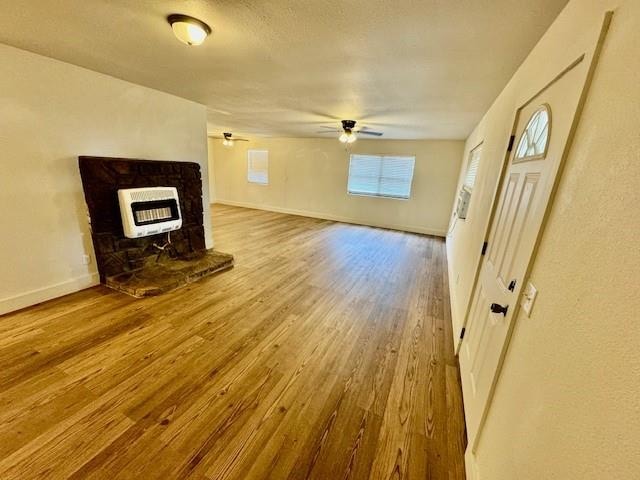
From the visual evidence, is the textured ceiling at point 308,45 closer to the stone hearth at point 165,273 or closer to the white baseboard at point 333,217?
the stone hearth at point 165,273

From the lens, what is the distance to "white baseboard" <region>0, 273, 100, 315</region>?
8.01 feet

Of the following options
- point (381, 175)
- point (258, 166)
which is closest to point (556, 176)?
point (381, 175)

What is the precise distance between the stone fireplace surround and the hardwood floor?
24cm

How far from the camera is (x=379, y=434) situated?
1.56 meters

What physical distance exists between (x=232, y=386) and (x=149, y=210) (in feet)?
7.92

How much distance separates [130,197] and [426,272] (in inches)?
166

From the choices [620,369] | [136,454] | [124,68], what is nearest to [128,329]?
[136,454]

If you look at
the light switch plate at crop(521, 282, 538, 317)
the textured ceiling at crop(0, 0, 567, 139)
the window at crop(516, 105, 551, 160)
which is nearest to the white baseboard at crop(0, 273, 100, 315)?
the textured ceiling at crop(0, 0, 567, 139)

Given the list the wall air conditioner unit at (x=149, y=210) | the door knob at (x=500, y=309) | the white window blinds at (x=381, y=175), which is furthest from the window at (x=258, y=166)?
the door knob at (x=500, y=309)

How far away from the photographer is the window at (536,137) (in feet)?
4.15

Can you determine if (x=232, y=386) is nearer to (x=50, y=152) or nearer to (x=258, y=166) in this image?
(x=50, y=152)

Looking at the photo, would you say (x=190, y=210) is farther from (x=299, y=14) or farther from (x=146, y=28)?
(x=299, y=14)

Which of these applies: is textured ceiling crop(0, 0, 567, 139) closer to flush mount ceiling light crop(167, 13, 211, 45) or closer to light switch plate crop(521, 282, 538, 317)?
flush mount ceiling light crop(167, 13, 211, 45)

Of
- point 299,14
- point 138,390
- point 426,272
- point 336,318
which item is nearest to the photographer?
point 299,14
